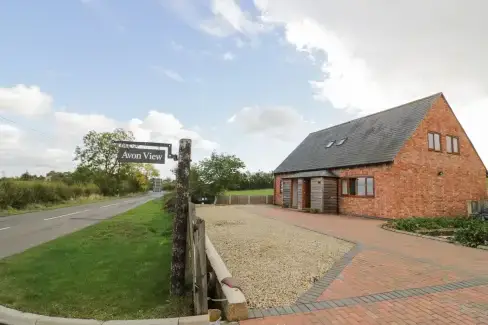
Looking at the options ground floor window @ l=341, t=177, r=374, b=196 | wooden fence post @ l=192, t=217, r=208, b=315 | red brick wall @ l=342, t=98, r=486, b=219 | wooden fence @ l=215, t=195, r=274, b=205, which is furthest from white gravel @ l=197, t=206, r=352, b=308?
wooden fence @ l=215, t=195, r=274, b=205

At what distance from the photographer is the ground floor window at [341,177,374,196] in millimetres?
17188

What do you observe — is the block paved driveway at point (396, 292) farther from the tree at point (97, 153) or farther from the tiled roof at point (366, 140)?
the tree at point (97, 153)

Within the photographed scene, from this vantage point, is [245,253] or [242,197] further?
[242,197]

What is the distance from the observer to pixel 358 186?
18.1 metres

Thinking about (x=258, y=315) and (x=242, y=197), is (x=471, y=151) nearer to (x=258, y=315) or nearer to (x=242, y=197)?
(x=242, y=197)

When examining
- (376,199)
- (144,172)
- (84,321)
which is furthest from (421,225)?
(144,172)

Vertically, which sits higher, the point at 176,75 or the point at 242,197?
the point at 176,75

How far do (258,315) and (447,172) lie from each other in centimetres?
→ 1887

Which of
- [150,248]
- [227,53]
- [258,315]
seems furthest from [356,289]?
[227,53]

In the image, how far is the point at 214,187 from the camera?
29484 mm

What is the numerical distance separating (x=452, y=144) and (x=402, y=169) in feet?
17.8

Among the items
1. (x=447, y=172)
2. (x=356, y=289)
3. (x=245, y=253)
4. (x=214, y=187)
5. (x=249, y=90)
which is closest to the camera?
A: (x=356, y=289)

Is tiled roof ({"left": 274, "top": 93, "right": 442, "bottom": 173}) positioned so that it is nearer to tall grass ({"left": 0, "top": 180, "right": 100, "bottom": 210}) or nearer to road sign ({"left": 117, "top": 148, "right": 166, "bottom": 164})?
road sign ({"left": 117, "top": 148, "right": 166, "bottom": 164})

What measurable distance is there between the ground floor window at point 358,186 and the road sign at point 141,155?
49.0 feet
